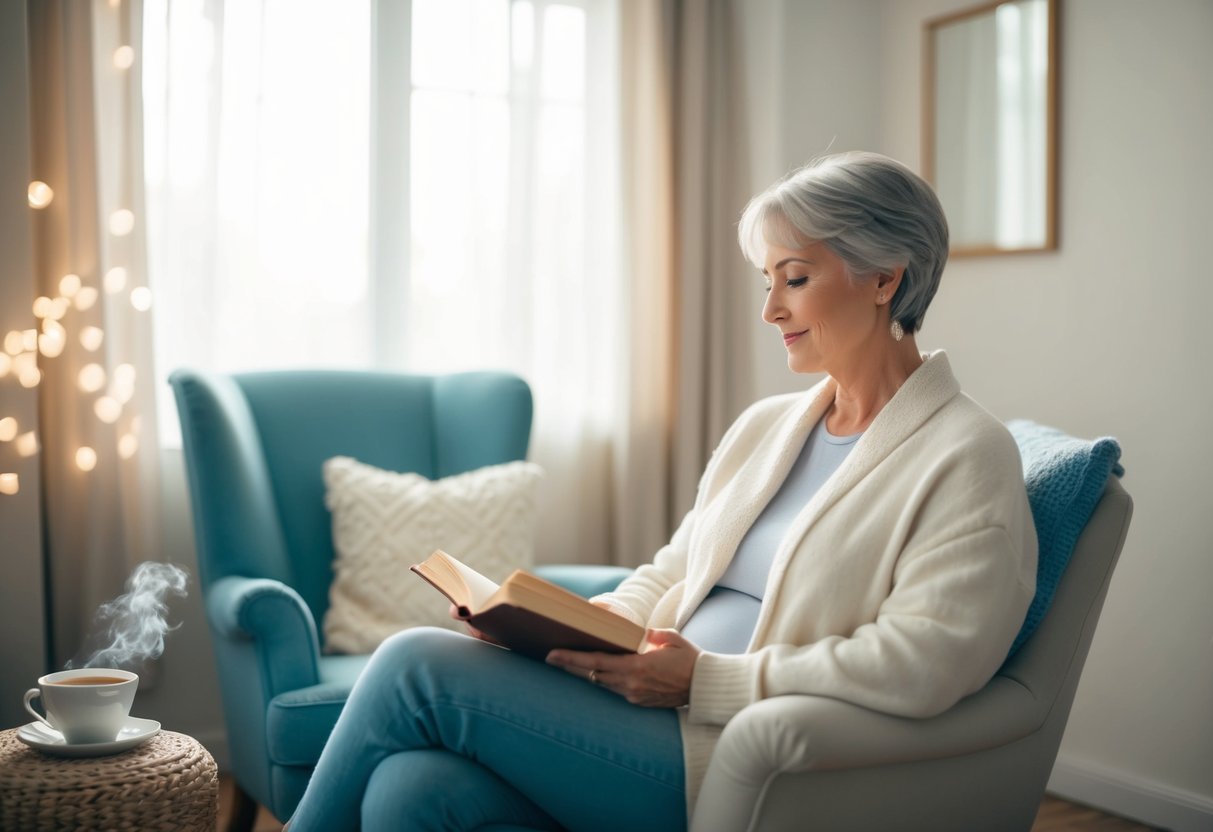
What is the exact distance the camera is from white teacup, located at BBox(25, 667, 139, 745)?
1.63 metres

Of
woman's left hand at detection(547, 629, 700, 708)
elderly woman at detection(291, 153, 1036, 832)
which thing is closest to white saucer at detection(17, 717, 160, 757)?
elderly woman at detection(291, 153, 1036, 832)

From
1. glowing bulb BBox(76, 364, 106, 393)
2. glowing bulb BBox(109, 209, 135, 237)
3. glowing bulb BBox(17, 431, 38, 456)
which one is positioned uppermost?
glowing bulb BBox(109, 209, 135, 237)

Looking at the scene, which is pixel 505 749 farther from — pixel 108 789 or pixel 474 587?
pixel 108 789

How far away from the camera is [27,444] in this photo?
247 centimetres

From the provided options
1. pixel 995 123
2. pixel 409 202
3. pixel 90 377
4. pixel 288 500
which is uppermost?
pixel 995 123

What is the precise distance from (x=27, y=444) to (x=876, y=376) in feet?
5.83

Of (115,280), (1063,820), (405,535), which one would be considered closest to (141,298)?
(115,280)

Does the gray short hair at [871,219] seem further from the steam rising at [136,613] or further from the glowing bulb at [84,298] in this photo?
the glowing bulb at [84,298]

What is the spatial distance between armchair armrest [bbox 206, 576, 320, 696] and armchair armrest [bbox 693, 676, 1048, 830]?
100 centimetres

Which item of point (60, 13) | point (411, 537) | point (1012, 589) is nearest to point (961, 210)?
point (411, 537)

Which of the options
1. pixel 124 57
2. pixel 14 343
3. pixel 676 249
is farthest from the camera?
pixel 676 249

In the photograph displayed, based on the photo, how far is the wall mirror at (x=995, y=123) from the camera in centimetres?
291

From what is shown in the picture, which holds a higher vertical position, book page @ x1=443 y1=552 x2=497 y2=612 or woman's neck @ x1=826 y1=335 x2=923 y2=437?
woman's neck @ x1=826 y1=335 x2=923 y2=437

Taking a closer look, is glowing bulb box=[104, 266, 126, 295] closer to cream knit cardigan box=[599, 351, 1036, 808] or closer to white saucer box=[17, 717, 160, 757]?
white saucer box=[17, 717, 160, 757]
